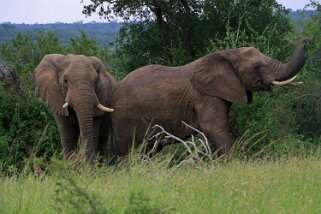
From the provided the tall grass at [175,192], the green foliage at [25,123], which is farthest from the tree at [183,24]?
the tall grass at [175,192]

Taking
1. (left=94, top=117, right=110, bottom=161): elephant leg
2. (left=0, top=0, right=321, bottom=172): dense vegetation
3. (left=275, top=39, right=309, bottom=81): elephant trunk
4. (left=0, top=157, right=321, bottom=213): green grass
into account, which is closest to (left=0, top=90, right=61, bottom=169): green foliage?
(left=0, top=0, right=321, bottom=172): dense vegetation

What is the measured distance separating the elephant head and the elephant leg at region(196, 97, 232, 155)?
15 cm

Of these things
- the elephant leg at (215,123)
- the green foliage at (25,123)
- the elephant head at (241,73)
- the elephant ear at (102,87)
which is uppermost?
the elephant head at (241,73)

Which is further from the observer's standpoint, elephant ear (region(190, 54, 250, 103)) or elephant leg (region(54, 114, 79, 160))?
elephant leg (region(54, 114, 79, 160))

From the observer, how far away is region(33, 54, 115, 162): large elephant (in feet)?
39.9

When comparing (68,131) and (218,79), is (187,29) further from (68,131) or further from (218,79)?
(68,131)

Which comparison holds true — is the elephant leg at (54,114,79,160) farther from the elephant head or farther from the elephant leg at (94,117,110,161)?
the elephant head

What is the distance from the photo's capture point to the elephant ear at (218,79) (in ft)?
40.6

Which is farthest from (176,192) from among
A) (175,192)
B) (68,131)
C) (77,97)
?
(68,131)

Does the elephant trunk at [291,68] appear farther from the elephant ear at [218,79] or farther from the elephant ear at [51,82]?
the elephant ear at [51,82]

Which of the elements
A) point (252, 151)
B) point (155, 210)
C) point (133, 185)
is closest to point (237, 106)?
point (252, 151)

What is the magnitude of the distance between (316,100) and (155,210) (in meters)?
12.1

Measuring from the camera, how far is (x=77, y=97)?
40.0ft

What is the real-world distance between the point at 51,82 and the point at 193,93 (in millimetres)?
2020
